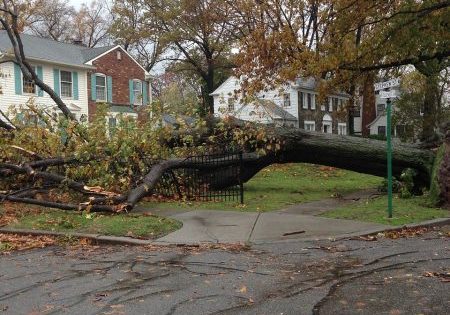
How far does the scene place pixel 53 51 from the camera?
30469 millimetres

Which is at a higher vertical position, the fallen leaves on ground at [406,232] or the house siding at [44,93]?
the house siding at [44,93]

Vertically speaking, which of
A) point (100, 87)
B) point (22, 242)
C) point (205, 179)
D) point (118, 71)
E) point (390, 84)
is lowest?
point (22, 242)

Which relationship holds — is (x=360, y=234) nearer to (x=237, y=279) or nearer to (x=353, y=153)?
(x=237, y=279)

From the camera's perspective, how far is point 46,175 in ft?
35.3

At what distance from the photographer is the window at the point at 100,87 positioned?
3203 centimetres

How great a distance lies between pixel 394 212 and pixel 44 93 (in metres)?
23.7

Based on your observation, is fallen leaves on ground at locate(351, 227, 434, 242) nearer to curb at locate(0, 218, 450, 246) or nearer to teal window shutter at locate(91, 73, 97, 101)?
curb at locate(0, 218, 450, 246)

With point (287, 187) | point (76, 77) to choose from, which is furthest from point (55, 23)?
point (287, 187)

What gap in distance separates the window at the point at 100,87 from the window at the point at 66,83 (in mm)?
1923

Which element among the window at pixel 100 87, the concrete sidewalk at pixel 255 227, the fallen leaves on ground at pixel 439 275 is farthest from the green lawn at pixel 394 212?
the window at pixel 100 87

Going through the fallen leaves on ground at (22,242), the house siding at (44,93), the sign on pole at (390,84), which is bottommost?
the fallen leaves on ground at (22,242)

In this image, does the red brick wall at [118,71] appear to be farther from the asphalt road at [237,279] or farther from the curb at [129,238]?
the asphalt road at [237,279]

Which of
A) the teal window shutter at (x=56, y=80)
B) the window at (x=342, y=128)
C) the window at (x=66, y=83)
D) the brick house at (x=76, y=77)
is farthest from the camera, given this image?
the window at (x=342, y=128)

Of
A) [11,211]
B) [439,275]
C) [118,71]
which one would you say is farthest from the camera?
[118,71]
